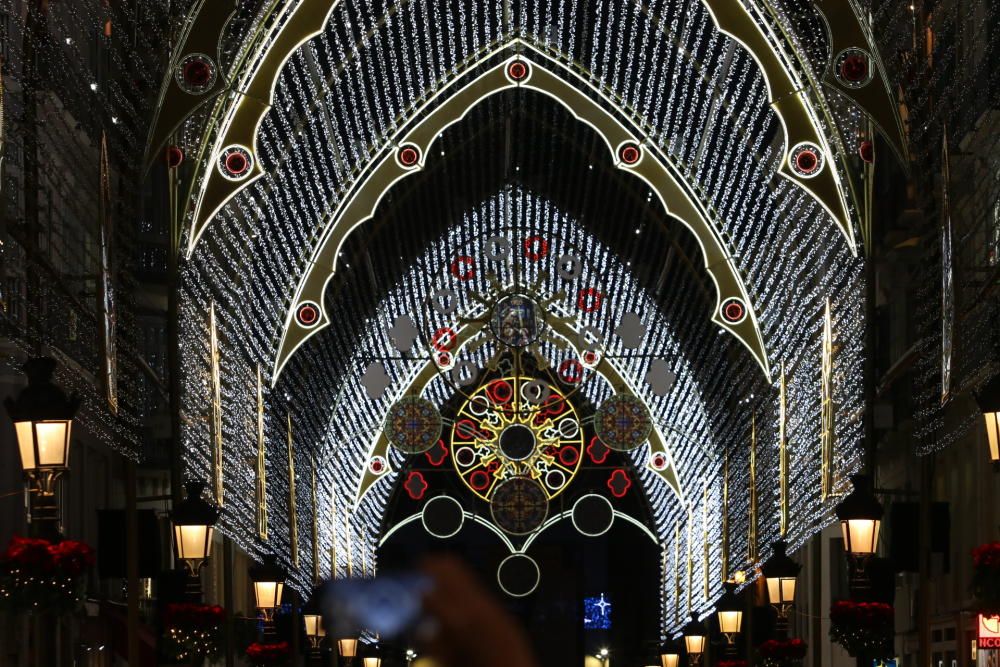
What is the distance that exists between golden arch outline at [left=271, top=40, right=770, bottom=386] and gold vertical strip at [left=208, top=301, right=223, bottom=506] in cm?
394

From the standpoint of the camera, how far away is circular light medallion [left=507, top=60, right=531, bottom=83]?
1079 inches

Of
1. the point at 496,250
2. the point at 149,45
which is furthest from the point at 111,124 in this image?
the point at 496,250

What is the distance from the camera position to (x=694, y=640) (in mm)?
38781

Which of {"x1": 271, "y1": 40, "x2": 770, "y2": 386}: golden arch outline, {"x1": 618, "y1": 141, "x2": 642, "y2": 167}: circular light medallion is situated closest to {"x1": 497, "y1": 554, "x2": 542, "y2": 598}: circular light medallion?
{"x1": 271, "y1": 40, "x2": 770, "y2": 386}: golden arch outline

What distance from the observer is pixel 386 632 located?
4.66m

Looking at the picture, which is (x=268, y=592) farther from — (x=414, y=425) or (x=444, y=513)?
(x=444, y=513)

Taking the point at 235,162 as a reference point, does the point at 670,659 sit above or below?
below

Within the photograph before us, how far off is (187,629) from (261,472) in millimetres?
8356

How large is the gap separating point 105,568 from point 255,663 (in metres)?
8.35

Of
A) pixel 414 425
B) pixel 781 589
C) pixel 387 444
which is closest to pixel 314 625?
pixel 414 425

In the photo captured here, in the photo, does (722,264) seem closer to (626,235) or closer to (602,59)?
(602,59)

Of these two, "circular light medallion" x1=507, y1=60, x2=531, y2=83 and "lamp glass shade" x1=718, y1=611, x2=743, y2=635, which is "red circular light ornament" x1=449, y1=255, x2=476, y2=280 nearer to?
"lamp glass shade" x1=718, y1=611, x2=743, y2=635

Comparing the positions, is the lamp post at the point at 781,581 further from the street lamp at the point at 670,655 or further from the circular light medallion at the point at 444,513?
the street lamp at the point at 670,655

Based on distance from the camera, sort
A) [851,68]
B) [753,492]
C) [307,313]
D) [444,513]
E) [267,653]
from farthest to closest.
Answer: [444,513], [753,492], [307,313], [267,653], [851,68]
